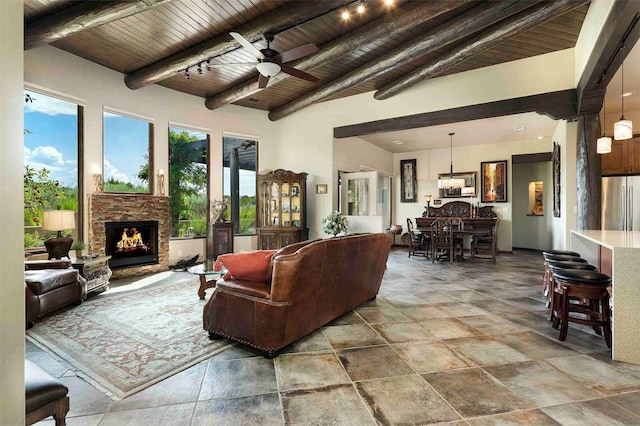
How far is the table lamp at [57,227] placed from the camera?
402 cm

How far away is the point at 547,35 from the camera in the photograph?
177 inches

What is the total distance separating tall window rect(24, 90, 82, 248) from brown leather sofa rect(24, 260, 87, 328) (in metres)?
1.16

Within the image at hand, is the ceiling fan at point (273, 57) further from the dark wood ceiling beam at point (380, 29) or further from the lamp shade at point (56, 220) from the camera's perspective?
the lamp shade at point (56, 220)

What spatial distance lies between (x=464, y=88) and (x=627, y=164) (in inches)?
140

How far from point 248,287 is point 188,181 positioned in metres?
4.82

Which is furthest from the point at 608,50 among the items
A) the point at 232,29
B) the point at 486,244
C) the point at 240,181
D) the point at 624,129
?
the point at 240,181

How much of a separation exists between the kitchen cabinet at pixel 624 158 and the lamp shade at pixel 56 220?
9.23 m

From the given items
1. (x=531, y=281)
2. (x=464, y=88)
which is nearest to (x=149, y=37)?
(x=464, y=88)

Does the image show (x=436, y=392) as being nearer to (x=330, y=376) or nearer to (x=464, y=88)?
(x=330, y=376)

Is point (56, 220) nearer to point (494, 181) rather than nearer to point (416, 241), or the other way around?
point (416, 241)

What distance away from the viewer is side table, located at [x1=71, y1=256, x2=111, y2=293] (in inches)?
161

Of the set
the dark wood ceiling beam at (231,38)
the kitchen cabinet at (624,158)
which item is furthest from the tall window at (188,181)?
the kitchen cabinet at (624,158)

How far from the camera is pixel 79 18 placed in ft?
11.8

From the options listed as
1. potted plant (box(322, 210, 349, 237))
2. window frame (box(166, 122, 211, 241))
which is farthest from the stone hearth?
potted plant (box(322, 210, 349, 237))
